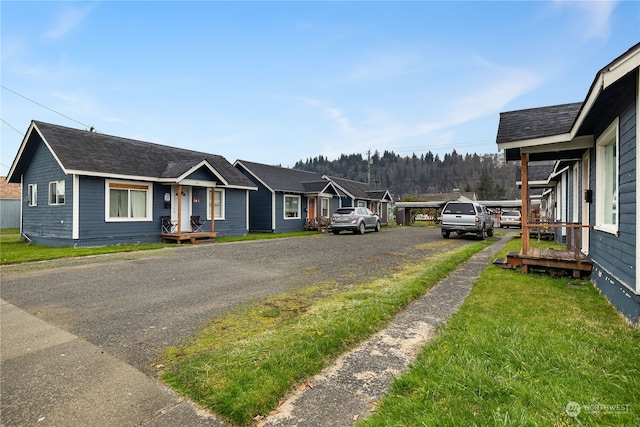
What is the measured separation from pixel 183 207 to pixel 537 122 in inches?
598

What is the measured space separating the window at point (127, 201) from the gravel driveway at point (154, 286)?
13.5 ft

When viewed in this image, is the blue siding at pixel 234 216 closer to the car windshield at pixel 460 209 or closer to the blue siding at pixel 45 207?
the blue siding at pixel 45 207

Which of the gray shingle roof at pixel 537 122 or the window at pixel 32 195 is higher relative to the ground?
the gray shingle roof at pixel 537 122

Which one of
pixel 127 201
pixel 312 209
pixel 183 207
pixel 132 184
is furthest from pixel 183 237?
pixel 312 209

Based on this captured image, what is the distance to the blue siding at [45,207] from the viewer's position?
13352 mm

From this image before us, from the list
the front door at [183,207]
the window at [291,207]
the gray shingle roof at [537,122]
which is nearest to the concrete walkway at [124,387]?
the gray shingle roof at [537,122]

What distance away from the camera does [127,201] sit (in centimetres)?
1457

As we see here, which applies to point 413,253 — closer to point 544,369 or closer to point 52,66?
point 544,369

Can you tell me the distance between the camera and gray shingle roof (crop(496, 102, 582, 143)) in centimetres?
691

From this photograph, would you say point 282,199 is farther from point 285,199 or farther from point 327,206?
point 327,206

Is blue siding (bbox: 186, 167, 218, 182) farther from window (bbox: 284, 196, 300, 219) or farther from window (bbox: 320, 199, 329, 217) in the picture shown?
window (bbox: 320, 199, 329, 217)

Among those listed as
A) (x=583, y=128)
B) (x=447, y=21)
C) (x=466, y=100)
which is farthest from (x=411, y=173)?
(x=583, y=128)

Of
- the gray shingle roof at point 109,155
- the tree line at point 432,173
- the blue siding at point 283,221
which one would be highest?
the tree line at point 432,173

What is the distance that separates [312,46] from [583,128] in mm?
13312
